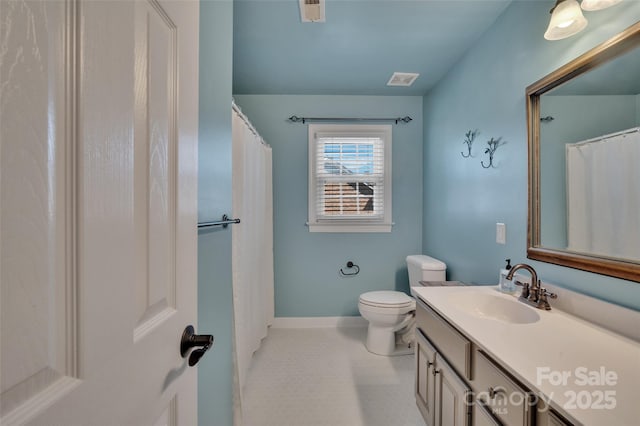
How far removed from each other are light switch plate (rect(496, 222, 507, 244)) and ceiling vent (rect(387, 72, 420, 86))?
4.72 feet

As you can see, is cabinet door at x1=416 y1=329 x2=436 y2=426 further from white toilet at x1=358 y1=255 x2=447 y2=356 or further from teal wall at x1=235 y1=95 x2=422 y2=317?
teal wall at x1=235 y1=95 x2=422 y2=317

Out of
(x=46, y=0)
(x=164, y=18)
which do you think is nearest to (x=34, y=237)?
(x=46, y=0)

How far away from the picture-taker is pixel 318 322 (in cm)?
282

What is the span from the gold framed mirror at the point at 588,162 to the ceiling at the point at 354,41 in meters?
0.70

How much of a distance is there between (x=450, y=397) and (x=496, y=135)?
144 centimetres

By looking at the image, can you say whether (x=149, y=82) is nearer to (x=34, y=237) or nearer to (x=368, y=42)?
(x=34, y=237)

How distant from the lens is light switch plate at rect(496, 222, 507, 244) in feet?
5.27

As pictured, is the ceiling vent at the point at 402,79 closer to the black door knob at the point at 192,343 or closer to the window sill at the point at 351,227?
the window sill at the point at 351,227

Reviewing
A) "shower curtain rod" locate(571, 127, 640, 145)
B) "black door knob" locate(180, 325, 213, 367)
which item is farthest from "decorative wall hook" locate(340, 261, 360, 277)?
"black door knob" locate(180, 325, 213, 367)

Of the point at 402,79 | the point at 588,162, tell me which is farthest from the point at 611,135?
the point at 402,79

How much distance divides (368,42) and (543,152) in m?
1.28

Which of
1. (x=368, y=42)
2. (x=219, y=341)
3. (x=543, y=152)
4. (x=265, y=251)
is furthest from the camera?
(x=265, y=251)

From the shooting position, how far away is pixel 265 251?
2541 mm

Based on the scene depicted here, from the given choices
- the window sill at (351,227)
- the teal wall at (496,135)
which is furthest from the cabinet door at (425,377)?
the window sill at (351,227)
